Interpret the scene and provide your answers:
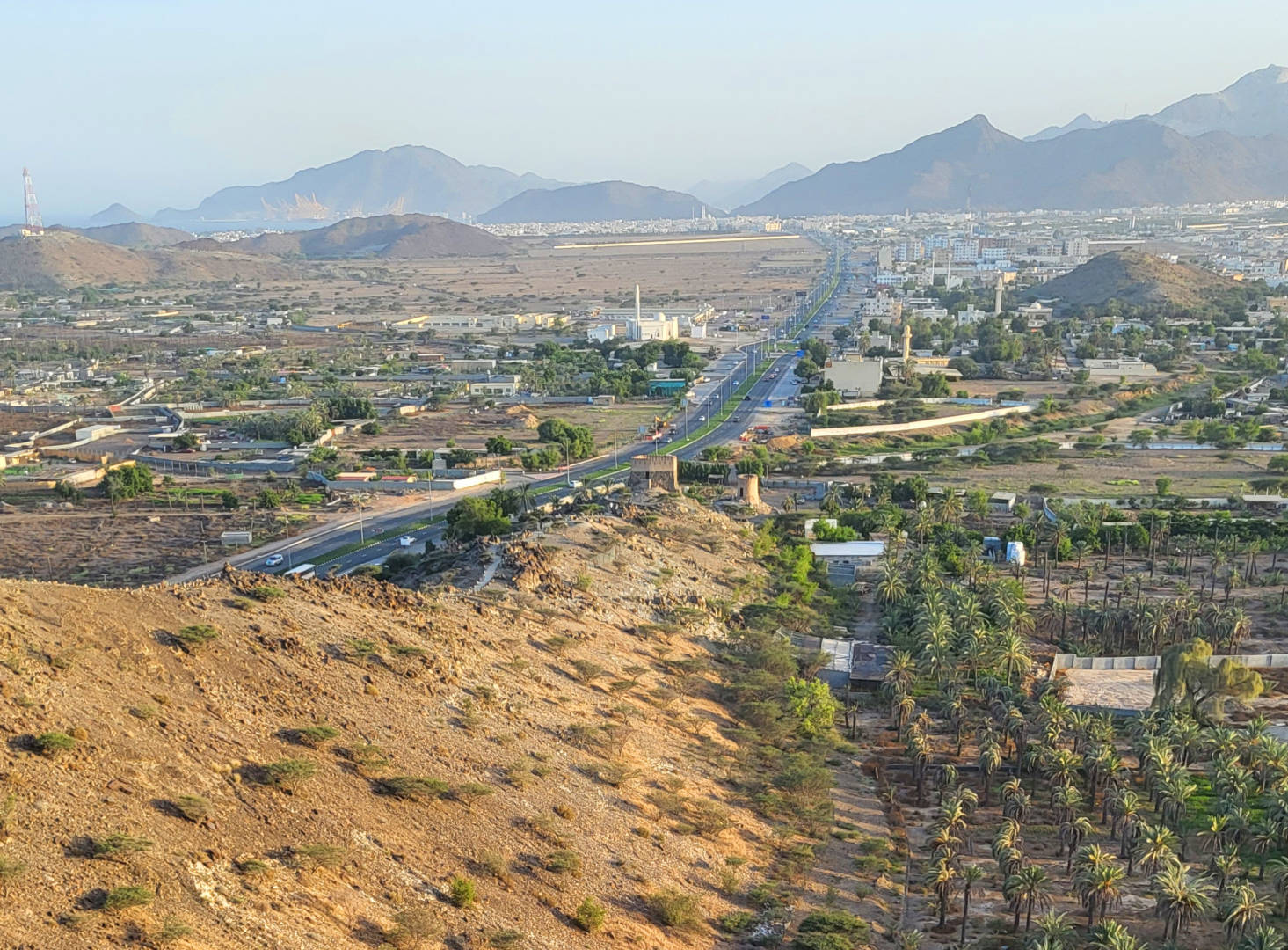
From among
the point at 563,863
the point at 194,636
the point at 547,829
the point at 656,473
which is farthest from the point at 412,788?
the point at 656,473

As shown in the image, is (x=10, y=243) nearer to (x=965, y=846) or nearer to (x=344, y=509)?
(x=344, y=509)

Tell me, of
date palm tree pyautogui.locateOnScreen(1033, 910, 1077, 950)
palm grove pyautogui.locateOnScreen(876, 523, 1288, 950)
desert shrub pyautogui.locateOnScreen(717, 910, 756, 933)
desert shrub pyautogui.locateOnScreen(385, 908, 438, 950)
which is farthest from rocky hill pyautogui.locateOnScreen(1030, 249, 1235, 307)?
desert shrub pyautogui.locateOnScreen(385, 908, 438, 950)

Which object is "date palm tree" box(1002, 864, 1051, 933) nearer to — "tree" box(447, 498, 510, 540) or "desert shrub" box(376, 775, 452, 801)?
"desert shrub" box(376, 775, 452, 801)

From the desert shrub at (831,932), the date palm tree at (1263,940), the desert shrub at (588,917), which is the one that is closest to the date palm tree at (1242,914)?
the date palm tree at (1263,940)

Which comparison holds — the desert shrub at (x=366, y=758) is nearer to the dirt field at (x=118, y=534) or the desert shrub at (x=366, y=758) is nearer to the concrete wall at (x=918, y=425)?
the dirt field at (x=118, y=534)

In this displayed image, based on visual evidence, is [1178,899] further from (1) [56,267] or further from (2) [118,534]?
(1) [56,267]

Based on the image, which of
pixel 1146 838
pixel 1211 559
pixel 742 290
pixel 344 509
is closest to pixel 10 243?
pixel 742 290
